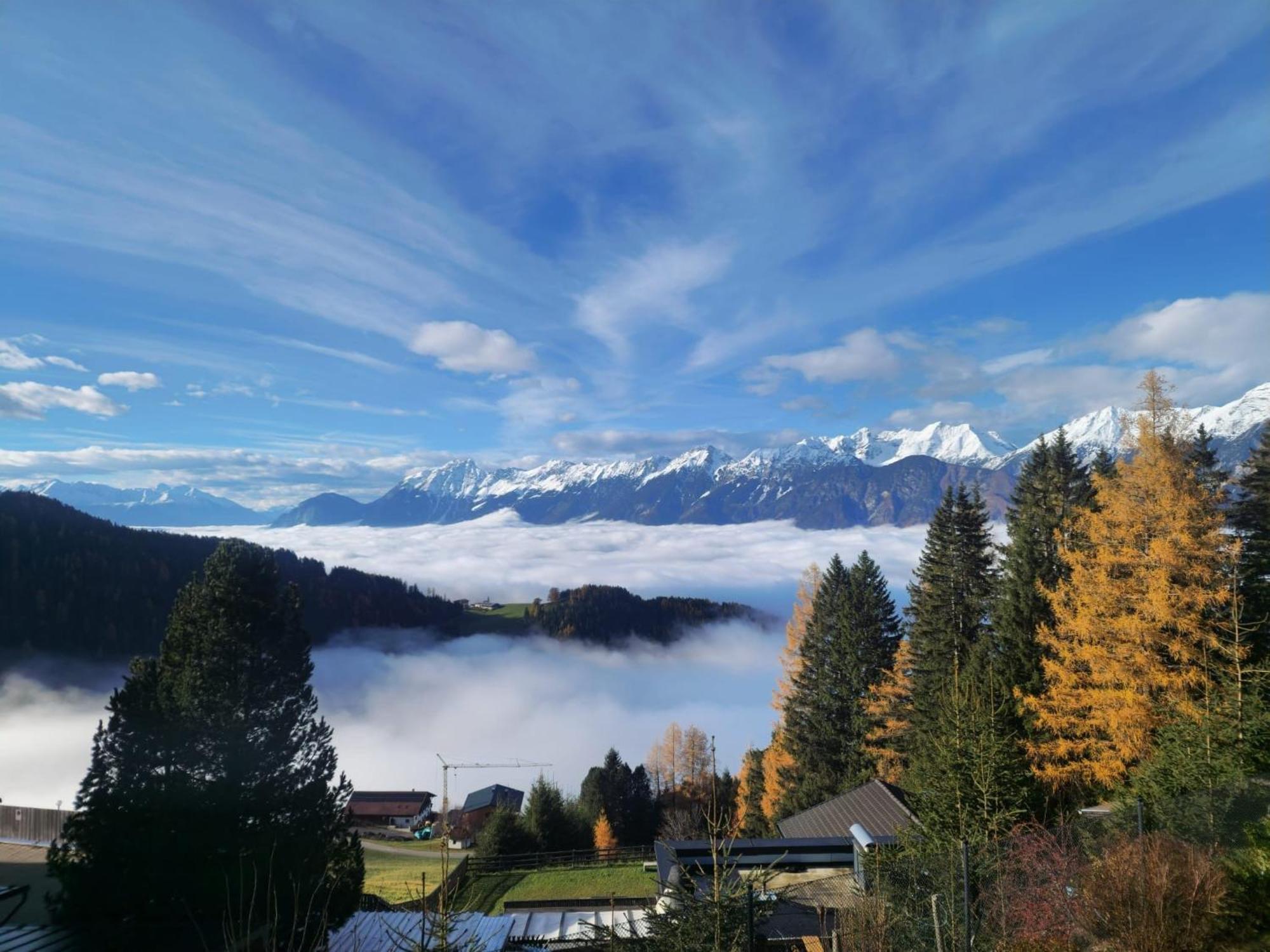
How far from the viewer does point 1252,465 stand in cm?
3153

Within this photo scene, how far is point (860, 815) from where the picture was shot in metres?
22.2

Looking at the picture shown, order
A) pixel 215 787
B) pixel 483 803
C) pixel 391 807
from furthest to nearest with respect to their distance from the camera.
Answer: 1. pixel 391 807
2. pixel 483 803
3. pixel 215 787

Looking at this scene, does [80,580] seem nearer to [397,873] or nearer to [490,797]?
[490,797]

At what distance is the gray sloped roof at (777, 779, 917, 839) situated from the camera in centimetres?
2042

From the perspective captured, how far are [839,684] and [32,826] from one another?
110 feet

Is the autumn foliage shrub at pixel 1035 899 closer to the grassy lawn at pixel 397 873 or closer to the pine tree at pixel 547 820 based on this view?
the grassy lawn at pixel 397 873

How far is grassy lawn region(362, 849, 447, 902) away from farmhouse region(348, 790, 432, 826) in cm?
4680

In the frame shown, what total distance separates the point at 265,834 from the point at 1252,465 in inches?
1648

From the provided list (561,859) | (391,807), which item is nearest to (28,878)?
(561,859)

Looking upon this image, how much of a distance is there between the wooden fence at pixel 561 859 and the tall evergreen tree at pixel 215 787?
21.2m

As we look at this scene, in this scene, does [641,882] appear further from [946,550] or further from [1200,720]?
[1200,720]

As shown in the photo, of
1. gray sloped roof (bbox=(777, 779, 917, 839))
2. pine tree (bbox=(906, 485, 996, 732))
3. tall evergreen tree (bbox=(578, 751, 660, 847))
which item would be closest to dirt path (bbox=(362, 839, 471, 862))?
tall evergreen tree (bbox=(578, 751, 660, 847))

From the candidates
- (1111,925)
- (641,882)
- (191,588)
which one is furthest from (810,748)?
(191,588)

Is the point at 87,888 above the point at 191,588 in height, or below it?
below
